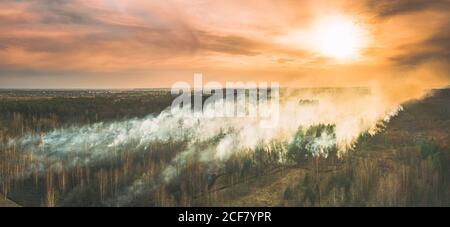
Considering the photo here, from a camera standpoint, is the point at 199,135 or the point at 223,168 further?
the point at 199,135

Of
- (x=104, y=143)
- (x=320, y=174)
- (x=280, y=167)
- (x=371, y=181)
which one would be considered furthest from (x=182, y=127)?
(x=371, y=181)

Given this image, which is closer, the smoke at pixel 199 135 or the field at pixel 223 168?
the field at pixel 223 168

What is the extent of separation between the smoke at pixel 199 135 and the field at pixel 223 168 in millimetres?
99

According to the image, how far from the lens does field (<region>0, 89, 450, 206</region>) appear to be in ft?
50.6

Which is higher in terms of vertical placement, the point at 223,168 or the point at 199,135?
the point at 199,135

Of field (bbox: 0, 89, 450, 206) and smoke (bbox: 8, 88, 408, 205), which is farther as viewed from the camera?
smoke (bbox: 8, 88, 408, 205)

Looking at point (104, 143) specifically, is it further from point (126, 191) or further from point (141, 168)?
point (126, 191)

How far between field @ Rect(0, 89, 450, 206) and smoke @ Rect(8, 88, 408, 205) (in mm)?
99

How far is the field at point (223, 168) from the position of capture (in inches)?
607

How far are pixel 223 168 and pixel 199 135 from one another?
18.3 ft

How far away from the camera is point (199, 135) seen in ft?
76.9

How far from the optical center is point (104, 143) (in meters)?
23.3

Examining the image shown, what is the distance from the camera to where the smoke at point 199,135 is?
19438 mm

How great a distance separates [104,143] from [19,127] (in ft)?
16.9
